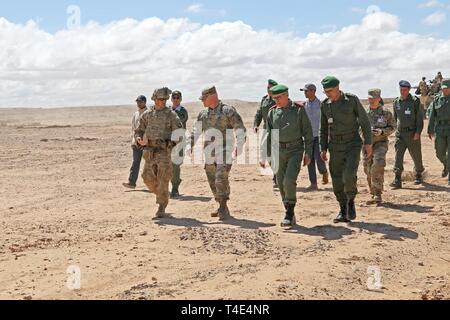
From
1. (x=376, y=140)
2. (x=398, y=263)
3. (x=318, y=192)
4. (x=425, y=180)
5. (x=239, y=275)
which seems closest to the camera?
(x=239, y=275)

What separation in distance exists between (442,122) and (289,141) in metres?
4.63

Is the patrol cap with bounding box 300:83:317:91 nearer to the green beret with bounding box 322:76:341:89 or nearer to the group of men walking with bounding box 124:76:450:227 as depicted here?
the group of men walking with bounding box 124:76:450:227

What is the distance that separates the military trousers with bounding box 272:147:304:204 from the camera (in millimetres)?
8148

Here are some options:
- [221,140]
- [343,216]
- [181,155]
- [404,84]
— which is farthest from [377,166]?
[181,155]

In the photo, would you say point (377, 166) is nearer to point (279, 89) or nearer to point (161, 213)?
point (279, 89)

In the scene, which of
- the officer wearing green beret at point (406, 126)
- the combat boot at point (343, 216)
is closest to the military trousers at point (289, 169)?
the combat boot at point (343, 216)

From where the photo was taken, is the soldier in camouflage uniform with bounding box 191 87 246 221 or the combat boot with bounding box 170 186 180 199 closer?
the soldier in camouflage uniform with bounding box 191 87 246 221

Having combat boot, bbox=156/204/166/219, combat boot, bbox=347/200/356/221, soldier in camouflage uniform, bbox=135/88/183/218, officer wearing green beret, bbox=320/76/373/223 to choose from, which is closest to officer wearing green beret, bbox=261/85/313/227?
officer wearing green beret, bbox=320/76/373/223

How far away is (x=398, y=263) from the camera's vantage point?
648cm

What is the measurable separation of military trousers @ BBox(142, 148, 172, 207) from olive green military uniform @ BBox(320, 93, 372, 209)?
2402 millimetres

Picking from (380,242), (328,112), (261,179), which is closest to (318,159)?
(261,179)

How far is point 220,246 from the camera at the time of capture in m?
7.23

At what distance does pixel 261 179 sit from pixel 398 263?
286 inches
